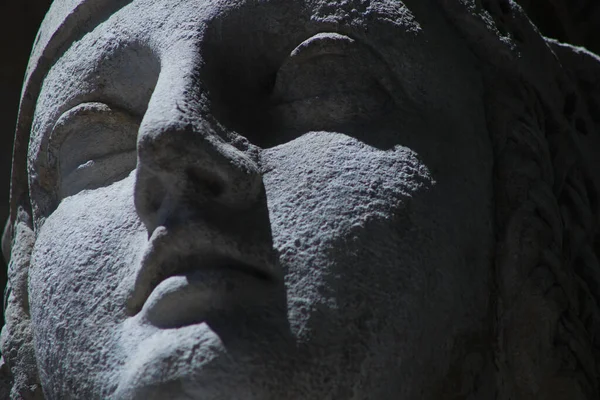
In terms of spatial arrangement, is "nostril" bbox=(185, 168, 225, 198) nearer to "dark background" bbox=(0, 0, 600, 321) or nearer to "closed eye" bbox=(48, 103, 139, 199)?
"closed eye" bbox=(48, 103, 139, 199)

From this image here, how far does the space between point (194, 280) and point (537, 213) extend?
2.16 feet

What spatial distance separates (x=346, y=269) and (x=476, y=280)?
271mm

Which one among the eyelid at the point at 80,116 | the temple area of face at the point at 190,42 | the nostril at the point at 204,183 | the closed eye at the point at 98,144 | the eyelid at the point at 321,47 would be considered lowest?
the nostril at the point at 204,183

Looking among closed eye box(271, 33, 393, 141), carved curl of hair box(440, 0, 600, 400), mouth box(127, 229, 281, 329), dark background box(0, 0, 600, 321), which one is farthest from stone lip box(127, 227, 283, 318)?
dark background box(0, 0, 600, 321)

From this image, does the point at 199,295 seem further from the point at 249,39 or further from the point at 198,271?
the point at 249,39

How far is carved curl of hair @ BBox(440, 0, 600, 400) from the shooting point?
1.80 meters

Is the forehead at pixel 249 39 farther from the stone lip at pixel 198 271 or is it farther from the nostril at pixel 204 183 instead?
the stone lip at pixel 198 271

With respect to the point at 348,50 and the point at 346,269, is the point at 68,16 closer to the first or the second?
the point at 348,50

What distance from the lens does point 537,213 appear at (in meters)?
1.86

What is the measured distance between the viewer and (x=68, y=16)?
83.0 inches

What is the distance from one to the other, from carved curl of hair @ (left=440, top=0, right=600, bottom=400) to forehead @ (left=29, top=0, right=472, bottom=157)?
3.8 inches

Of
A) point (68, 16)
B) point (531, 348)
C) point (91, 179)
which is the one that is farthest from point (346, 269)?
point (68, 16)

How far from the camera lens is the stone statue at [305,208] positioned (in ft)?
5.24

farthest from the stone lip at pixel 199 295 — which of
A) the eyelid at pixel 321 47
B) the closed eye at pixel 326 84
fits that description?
the eyelid at pixel 321 47
